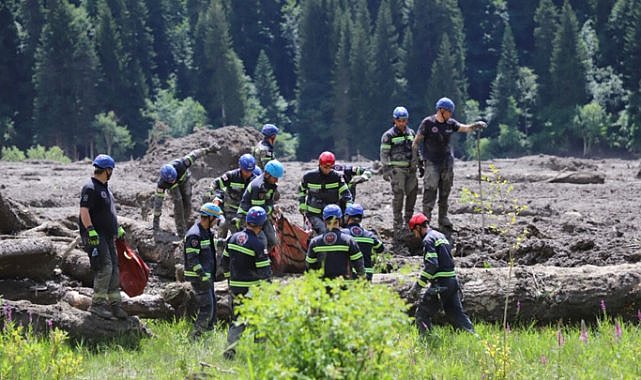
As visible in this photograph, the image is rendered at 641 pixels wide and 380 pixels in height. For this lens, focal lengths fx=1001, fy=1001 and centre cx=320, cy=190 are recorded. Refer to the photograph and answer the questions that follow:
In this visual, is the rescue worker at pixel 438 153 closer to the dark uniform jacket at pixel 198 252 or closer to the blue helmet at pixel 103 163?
the dark uniform jacket at pixel 198 252

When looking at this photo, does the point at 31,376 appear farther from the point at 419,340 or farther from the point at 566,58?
the point at 566,58

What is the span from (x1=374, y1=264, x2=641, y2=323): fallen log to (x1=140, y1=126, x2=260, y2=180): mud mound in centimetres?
1674

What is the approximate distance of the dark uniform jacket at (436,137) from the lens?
14.0 m

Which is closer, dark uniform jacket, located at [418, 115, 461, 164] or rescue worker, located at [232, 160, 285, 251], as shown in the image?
rescue worker, located at [232, 160, 285, 251]

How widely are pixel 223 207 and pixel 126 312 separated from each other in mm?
3207

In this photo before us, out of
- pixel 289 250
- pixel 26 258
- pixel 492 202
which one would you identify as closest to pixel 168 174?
pixel 289 250

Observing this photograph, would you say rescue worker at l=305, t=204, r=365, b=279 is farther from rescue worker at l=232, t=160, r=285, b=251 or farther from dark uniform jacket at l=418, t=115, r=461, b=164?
dark uniform jacket at l=418, t=115, r=461, b=164

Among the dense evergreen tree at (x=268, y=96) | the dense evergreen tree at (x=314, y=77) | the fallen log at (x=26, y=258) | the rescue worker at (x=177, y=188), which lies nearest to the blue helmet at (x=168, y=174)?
the rescue worker at (x=177, y=188)

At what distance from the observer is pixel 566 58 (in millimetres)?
59656

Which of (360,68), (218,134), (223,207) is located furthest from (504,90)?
(223,207)

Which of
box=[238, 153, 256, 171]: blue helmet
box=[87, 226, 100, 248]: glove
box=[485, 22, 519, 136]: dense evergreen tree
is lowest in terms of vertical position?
A: box=[87, 226, 100, 248]: glove

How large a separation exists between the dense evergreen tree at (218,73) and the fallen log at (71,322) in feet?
186

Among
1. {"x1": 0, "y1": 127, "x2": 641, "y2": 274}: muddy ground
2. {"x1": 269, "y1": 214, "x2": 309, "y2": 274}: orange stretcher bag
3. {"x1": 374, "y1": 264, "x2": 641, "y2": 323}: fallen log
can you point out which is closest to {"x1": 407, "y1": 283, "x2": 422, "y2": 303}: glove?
{"x1": 374, "y1": 264, "x2": 641, "y2": 323}: fallen log

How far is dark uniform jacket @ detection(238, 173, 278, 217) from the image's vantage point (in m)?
12.5
